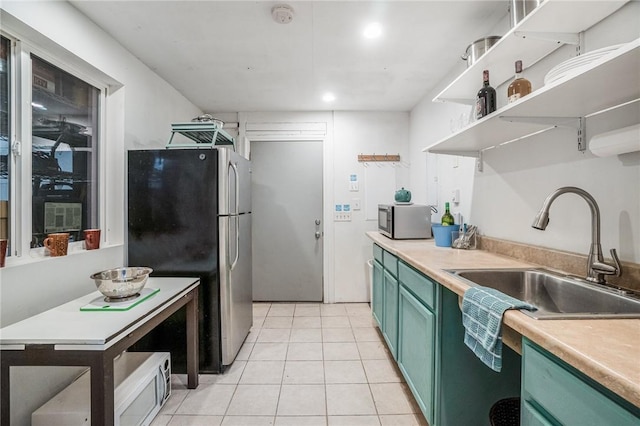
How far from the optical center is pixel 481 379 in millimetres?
1465

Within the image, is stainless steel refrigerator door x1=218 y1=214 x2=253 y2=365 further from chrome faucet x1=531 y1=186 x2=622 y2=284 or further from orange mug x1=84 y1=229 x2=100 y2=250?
chrome faucet x1=531 y1=186 x2=622 y2=284

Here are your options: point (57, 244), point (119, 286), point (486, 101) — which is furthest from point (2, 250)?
point (486, 101)

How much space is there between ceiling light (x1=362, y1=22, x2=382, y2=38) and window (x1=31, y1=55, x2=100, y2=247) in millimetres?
1975

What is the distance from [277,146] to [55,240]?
2613 mm

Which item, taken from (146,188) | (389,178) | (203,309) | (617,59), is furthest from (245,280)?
(617,59)

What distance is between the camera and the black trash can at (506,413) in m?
1.31

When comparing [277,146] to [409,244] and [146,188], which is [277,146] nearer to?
[146,188]

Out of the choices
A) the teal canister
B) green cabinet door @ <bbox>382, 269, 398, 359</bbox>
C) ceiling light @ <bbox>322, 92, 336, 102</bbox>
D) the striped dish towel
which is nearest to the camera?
the striped dish towel

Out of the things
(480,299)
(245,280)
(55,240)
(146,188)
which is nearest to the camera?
(480,299)

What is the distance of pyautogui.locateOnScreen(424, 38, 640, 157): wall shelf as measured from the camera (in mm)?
886

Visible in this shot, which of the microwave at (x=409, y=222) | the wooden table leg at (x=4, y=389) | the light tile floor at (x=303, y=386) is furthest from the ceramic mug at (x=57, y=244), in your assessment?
the microwave at (x=409, y=222)

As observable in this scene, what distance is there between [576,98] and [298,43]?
177cm

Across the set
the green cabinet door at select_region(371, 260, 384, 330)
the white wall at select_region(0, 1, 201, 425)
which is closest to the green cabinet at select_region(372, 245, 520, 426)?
the green cabinet door at select_region(371, 260, 384, 330)

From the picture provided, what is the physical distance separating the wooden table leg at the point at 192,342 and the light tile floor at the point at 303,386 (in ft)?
0.26
